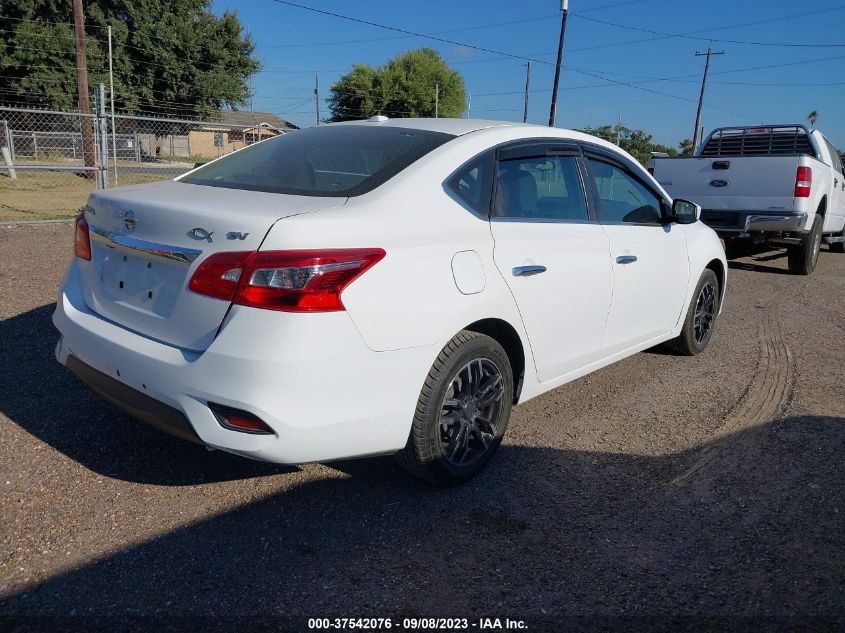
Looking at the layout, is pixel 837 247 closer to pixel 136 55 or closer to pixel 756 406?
pixel 756 406

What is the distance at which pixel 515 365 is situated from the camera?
11.5 feet

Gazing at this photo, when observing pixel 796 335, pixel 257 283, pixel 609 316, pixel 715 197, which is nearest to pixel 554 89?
pixel 715 197

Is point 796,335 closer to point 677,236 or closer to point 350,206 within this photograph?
point 677,236

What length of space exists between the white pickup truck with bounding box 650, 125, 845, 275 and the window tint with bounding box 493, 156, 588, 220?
647cm

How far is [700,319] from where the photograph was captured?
5465mm

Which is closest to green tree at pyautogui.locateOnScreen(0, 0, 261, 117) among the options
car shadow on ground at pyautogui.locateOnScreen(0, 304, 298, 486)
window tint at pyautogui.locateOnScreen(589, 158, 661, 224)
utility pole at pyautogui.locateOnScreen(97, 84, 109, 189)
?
utility pole at pyautogui.locateOnScreen(97, 84, 109, 189)

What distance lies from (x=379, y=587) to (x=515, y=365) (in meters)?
1.37

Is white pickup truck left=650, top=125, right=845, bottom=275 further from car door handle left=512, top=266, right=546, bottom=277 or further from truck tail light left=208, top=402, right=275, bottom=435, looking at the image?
truck tail light left=208, top=402, right=275, bottom=435

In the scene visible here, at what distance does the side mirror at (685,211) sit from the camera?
476 cm

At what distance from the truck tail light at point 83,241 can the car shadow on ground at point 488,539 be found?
97 centimetres

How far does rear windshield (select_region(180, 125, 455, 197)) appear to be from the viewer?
306cm

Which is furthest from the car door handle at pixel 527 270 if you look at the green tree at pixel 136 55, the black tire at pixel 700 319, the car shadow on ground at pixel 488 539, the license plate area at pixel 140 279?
the green tree at pixel 136 55

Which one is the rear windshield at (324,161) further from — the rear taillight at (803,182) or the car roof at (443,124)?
the rear taillight at (803,182)

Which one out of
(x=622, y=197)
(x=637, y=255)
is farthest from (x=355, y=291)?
(x=622, y=197)
